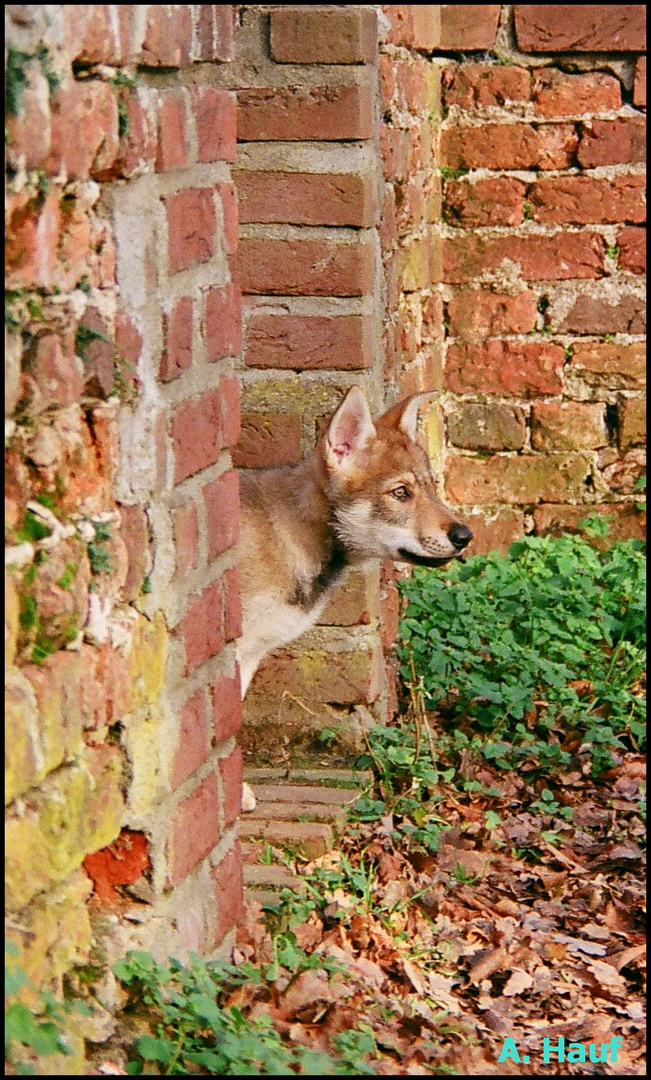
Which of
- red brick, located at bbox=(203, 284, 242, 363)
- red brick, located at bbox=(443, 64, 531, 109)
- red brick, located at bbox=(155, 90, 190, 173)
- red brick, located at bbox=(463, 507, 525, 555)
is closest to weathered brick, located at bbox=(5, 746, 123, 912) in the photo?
red brick, located at bbox=(203, 284, 242, 363)

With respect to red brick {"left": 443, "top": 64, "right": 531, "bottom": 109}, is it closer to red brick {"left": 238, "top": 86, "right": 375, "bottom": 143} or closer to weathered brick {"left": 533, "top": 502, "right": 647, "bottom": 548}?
weathered brick {"left": 533, "top": 502, "right": 647, "bottom": 548}

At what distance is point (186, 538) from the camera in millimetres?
2844

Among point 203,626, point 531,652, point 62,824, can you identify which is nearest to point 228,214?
point 203,626

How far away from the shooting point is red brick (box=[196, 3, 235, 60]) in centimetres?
288

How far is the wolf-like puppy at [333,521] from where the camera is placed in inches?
181

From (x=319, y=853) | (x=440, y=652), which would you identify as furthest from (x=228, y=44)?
(x=440, y=652)

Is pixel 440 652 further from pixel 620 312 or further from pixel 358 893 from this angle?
pixel 620 312

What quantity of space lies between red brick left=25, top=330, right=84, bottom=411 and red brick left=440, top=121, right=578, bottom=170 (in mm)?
4532

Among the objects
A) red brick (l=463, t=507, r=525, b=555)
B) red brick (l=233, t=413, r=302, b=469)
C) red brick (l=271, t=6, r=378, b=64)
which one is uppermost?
red brick (l=271, t=6, r=378, b=64)

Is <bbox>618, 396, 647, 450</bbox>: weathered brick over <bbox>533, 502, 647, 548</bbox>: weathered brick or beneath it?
over

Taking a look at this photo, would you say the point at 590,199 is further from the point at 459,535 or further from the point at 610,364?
the point at 459,535

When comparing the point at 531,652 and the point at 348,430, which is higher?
the point at 348,430

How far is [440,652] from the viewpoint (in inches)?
214

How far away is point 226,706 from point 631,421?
388 centimetres
